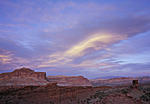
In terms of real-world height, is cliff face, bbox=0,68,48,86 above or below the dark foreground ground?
above

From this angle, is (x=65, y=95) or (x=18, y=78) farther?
(x=65, y=95)

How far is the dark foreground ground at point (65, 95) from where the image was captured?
15.0 metres

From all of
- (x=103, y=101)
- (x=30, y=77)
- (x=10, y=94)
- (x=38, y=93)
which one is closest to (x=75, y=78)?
(x=30, y=77)

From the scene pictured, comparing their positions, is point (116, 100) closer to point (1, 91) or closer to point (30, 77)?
point (1, 91)

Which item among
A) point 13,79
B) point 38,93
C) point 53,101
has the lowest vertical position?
point 53,101

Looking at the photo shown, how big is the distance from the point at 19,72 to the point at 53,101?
1058 centimetres

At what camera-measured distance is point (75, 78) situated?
59500 mm

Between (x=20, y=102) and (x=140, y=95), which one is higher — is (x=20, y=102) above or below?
below

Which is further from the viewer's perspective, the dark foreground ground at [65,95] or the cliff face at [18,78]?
the cliff face at [18,78]

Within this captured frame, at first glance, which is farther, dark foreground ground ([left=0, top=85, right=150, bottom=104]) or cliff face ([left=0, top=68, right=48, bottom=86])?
cliff face ([left=0, top=68, right=48, bottom=86])

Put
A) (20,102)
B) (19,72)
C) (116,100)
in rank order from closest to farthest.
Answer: (116,100) < (20,102) < (19,72)

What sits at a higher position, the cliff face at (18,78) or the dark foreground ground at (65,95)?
the cliff face at (18,78)

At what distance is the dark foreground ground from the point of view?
15.0 m

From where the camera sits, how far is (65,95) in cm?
3092
